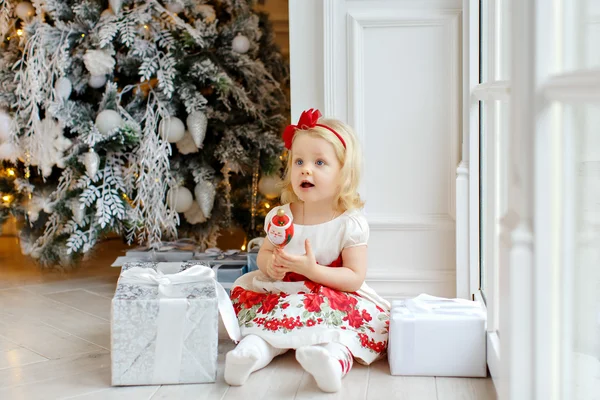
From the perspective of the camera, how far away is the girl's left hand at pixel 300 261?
1.88 metres

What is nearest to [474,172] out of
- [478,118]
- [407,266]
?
[478,118]

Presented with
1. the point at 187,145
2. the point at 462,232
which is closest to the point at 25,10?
the point at 187,145

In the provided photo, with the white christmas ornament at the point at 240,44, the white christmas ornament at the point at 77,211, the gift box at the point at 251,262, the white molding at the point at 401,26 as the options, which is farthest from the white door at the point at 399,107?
the white christmas ornament at the point at 77,211

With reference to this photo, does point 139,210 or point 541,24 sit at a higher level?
point 541,24

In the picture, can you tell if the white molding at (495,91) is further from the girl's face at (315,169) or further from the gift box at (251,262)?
the gift box at (251,262)

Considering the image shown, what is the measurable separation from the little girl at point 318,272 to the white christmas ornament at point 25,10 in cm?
131

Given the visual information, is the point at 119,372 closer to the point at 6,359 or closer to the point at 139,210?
the point at 6,359

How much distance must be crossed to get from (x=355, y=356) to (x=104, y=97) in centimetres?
137

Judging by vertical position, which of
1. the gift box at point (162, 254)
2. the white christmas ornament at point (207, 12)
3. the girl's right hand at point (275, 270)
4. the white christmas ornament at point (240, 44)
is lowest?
the gift box at point (162, 254)

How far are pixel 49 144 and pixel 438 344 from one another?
1.58 meters

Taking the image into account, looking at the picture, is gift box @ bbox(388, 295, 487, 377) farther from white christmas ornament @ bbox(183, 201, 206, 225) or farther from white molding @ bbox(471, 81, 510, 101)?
white christmas ornament @ bbox(183, 201, 206, 225)

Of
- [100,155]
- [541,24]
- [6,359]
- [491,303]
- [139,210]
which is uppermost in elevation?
[541,24]

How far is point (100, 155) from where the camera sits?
8.85 feet

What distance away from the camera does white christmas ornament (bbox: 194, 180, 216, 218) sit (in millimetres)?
2717
